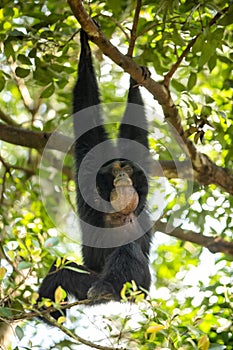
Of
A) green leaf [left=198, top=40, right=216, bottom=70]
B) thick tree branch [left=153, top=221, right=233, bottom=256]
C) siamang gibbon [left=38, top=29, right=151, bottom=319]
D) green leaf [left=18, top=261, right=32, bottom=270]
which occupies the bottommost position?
green leaf [left=18, top=261, right=32, bottom=270]

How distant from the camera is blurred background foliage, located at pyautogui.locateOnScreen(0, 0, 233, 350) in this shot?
5.29 meters

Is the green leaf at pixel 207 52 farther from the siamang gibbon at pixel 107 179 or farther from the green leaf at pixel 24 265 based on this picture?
the green leaf at pixel 24 265

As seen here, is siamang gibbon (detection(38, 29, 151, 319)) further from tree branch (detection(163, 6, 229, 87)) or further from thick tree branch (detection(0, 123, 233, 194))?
tree branch (detection(163, 6, 229, 87))

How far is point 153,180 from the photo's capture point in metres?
6.82

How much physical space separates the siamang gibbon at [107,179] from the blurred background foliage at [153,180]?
0.68ft

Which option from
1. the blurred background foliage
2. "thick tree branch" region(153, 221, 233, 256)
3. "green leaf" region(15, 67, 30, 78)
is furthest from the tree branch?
"thick tree branch" region(153, 221, 233, 256)

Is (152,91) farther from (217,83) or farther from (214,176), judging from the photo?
(217,83)

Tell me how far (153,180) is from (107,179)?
53cm

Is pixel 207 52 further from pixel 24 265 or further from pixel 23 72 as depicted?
pixel 24 265

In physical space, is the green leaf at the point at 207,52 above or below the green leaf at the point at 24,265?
above

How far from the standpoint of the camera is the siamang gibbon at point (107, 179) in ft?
21.2

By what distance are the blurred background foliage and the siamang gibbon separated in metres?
0.21

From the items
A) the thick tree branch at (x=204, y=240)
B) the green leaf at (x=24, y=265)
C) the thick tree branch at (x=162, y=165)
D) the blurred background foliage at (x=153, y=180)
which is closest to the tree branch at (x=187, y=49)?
the blurred background foliage at (x=153, y=180)

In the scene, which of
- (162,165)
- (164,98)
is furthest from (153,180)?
(164,98)
